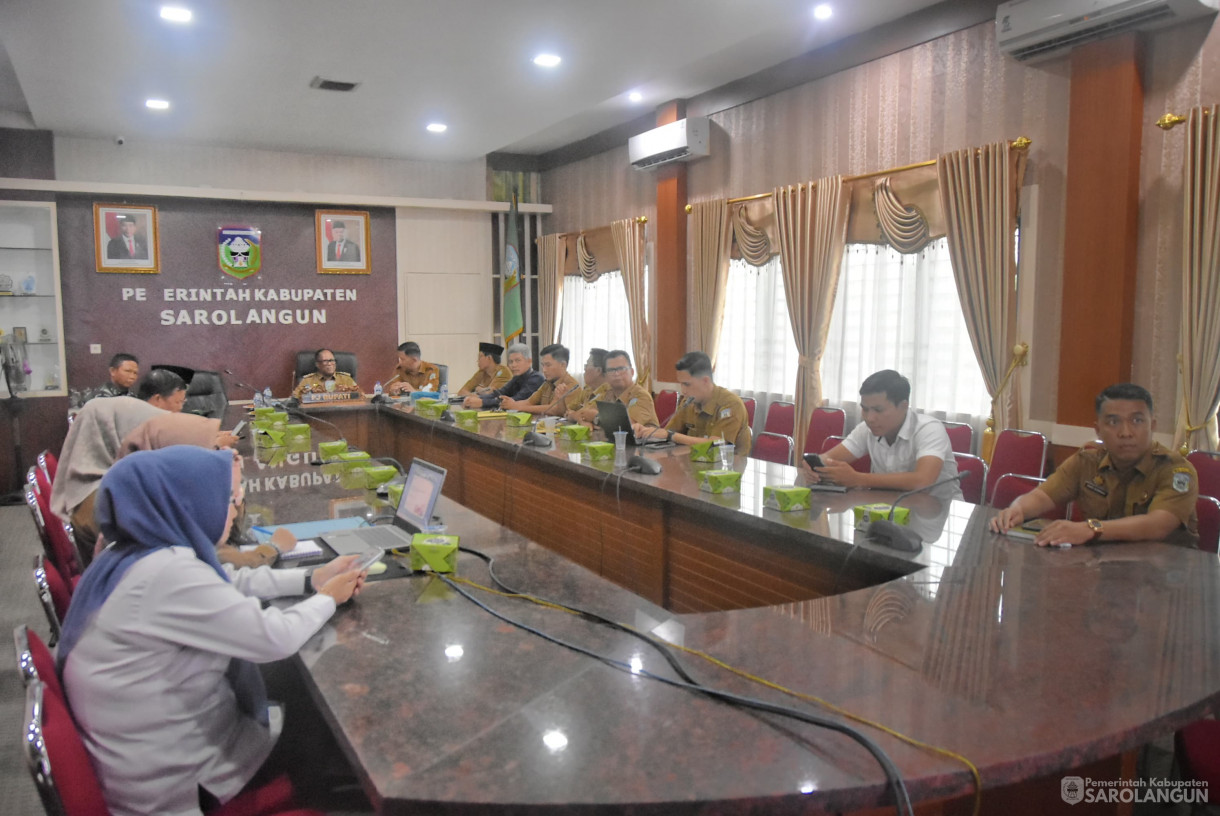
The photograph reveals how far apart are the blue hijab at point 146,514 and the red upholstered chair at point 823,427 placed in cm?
352

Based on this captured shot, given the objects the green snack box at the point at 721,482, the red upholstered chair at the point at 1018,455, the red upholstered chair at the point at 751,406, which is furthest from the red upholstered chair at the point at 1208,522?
the red upholstered chair at the point at 751,406

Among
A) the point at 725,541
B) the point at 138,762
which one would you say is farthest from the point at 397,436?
the point at 138,762

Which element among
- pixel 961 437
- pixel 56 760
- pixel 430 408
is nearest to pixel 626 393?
pixel 430 408

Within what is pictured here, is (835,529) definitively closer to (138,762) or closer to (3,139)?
(138,762)

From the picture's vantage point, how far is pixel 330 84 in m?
5.36

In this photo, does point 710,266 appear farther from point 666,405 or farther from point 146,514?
point 146,514

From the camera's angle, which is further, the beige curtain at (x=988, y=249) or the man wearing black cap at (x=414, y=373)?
the man wearing black cap at (x=414, y=373)

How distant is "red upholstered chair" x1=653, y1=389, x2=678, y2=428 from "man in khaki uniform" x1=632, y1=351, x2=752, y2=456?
6.18 feet

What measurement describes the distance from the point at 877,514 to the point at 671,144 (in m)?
4.62

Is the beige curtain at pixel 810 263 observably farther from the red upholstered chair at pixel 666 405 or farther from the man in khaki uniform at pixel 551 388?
the man in khaki uniform at pixel 551 388

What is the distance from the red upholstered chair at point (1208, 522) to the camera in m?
2.46

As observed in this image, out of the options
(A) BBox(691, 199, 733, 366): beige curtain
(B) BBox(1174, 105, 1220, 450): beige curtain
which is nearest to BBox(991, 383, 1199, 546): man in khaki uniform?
(B) BBox(1174, 105, 1220, 450): beige curtain

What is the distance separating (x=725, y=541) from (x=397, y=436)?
396 cm

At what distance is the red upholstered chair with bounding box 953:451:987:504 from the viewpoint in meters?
3.41
